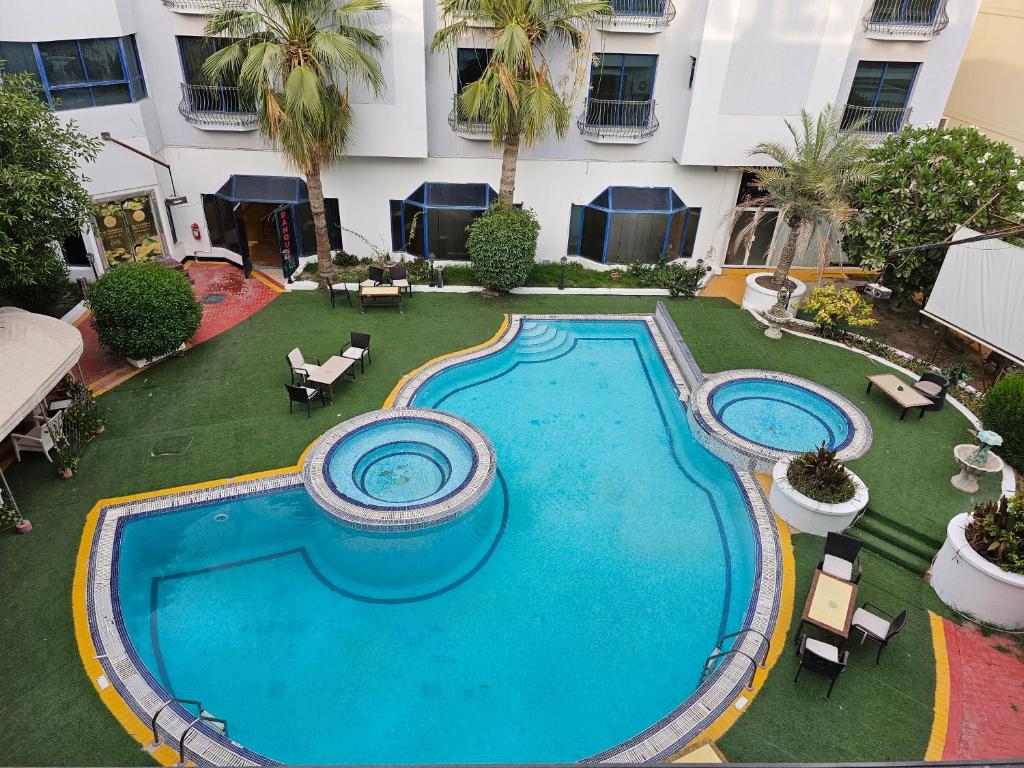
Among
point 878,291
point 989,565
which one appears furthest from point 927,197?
point 989,565

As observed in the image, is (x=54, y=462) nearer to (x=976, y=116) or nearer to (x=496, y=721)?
(x=496, y=721)

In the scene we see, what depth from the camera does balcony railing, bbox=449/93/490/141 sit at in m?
21.1

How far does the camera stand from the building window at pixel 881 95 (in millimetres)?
21156

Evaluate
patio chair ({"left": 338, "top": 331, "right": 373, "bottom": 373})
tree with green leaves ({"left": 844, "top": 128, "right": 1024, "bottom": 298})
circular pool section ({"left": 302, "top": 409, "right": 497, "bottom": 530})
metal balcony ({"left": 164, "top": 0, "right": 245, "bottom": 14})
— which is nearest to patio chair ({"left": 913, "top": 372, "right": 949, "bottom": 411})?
tree with green leaves ({"left": 844, "top": 128, "right": 1024, "bottom": 298})

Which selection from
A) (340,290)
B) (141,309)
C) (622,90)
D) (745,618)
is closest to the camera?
(745,618)

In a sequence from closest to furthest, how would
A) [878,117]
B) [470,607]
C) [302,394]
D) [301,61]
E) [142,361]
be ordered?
[470,607]
[302,394]
[142,361]
[301,61]
[878,117]

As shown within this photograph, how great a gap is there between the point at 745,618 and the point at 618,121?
1667 centimetres

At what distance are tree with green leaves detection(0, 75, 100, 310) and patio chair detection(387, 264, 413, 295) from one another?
8.59 metres

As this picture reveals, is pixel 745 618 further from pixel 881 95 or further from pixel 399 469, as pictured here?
pixel 881 95

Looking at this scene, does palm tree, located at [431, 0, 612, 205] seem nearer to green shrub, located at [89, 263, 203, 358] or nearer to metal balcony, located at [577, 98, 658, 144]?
metal balcony, located at [577, 98, 658, 144]

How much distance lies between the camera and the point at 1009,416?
13484mm

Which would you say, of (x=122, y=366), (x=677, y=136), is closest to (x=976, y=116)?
(x=677, y=136)

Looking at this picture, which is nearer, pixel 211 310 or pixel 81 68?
pixel 81 68

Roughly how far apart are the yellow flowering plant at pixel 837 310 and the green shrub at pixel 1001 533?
819cm
